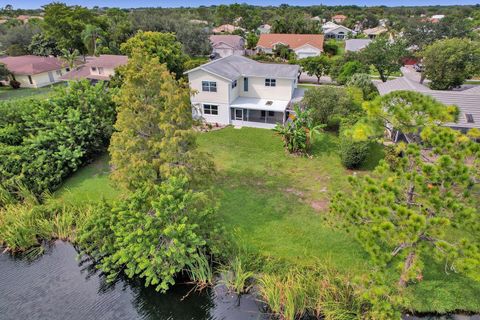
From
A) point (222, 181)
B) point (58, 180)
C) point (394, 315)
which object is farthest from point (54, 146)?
point (394, 315)

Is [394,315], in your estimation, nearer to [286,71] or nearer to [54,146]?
[54,146]

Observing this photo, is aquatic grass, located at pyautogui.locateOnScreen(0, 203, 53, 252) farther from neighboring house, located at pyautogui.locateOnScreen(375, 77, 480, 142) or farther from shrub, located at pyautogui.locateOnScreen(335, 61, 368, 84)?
shrub, located at pyautogui.locateOnScreen(335, 61, 368, 84)

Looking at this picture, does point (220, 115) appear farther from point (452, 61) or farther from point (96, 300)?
point (452, 61)

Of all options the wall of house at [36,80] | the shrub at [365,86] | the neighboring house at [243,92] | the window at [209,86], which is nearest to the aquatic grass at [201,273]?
the neighboring house at [243,92]

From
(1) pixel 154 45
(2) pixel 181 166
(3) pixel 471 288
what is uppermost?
(1) pixel 154 45

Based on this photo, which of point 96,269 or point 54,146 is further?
point 54,146

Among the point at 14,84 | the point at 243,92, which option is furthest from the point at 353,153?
the point at 14,84
